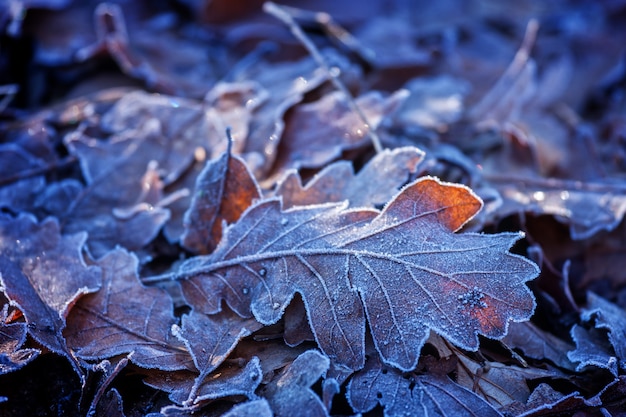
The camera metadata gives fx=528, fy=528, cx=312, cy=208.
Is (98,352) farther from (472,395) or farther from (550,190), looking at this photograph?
(550,190)

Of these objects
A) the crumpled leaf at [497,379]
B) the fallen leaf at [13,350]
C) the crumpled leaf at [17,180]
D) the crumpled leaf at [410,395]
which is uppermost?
the crumpled leaf at [17,180]

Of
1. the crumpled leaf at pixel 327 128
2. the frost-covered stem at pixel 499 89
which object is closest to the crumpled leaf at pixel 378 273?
the crumpled leaf at pixel 327 128

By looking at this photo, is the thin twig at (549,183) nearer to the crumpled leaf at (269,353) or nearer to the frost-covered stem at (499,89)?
the frost-covered stem at (499,89)

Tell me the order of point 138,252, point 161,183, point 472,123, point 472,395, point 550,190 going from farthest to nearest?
point 472,123, point 550,190, point 161,183, point 138,252, point 472,395

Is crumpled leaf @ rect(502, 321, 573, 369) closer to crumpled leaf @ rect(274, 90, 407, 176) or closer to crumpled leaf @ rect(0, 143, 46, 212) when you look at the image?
crumpled leaf @ rect(274, 90, 407, 176)

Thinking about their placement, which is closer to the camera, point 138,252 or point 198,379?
point 198,379

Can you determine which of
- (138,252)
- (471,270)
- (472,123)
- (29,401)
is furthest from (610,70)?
(29,401)

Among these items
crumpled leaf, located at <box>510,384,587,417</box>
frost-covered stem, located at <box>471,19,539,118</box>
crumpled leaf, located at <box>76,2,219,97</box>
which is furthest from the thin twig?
crumpled leaf, located at <box>76,2,219,97</box>
